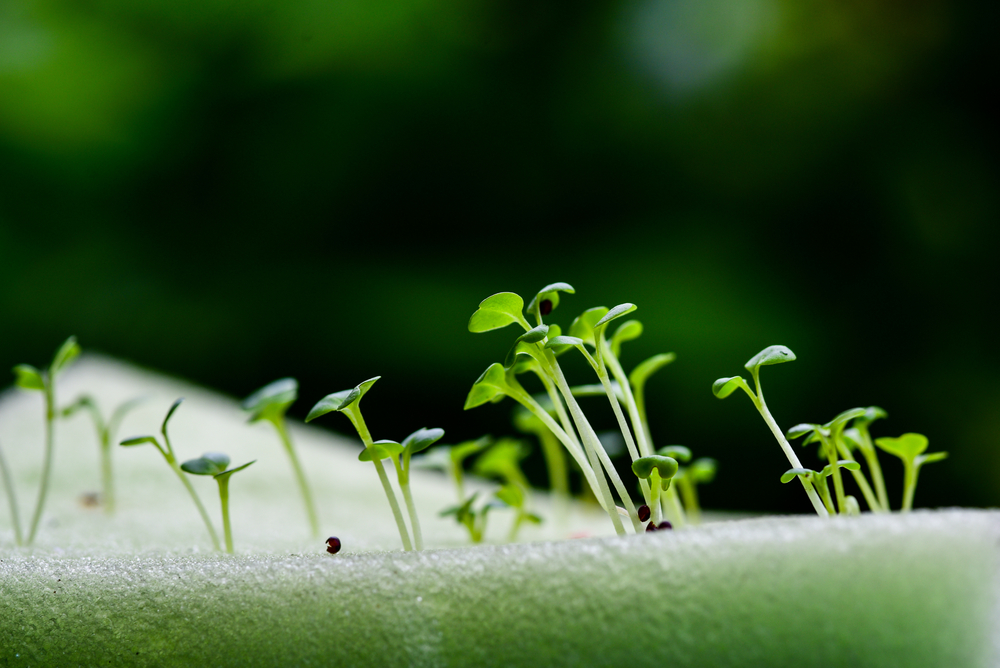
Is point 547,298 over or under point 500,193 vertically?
under

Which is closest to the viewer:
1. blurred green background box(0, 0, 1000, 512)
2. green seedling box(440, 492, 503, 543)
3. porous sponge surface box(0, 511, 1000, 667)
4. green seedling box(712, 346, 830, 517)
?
porous sponge surface box(0, 511, 1000, 667)

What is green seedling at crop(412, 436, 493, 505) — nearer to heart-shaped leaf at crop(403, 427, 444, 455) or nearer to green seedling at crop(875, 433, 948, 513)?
heart-shaped leaf at crop(403, 427, 444, 455)

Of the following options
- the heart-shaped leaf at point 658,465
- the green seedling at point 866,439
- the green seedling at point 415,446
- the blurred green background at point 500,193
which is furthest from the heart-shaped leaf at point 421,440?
the blurred green background at point 500,193

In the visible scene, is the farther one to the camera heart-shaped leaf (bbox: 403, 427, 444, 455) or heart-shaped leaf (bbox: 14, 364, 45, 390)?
heart-shaped leaf (bbox: 14, 364, 45, 390)

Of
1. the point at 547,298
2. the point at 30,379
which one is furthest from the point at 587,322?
the point at 30,379

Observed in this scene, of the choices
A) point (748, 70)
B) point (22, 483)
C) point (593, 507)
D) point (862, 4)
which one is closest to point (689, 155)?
point (748, 70)

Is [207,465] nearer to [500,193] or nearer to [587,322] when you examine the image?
[587,322]

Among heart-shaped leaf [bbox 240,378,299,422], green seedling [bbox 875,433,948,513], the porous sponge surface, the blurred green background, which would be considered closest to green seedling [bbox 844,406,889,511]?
green seedling [bbox 875,433,948,513]
